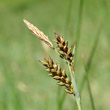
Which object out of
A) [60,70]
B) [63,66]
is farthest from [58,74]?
[63,66]

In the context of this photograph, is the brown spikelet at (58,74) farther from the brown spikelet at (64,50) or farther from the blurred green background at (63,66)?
the blurred green background at (63,66)

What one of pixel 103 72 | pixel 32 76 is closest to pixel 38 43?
pixel 32 76

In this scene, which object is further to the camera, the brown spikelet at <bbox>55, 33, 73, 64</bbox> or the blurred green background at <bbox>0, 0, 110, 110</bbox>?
the blurred green background at <bbox>0, 0, 110, 110</bbox>

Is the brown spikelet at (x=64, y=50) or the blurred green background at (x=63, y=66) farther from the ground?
the blurred green background at (x=63, y=66)

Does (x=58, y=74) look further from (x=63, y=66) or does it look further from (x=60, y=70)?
(x=63, y=66)

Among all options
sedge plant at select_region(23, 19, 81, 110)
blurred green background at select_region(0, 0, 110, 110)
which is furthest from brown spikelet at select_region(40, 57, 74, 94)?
blurred green background at select_region(0, 0, 110, 110)

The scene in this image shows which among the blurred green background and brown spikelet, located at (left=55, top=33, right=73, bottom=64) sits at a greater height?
the blurred green background

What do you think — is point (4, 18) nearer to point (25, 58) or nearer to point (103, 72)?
point (25, 58)

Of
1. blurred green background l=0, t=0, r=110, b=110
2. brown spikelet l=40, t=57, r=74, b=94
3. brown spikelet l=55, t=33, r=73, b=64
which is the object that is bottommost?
brown spikelet l=40, t=57, r=74, b=94

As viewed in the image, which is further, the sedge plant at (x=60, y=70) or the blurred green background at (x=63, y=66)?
the blurred green background at (x=63, y=66)

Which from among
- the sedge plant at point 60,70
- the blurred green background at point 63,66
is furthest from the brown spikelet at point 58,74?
the blurred green background at point 63,66

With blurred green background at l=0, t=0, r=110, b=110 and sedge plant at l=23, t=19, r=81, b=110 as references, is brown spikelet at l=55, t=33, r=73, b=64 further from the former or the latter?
blurred green background at l=0, t=0, r=110, b=110
